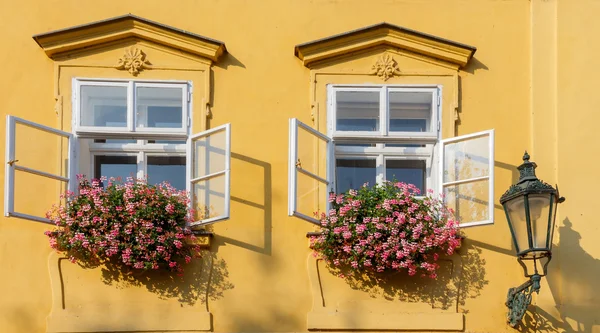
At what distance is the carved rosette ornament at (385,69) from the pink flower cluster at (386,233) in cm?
91

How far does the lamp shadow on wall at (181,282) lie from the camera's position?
9.45m

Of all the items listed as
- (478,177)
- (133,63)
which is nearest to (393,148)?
(478,177)

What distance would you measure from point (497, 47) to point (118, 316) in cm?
346

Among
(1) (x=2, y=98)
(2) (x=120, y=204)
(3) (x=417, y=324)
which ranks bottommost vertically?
(3) (x=417, y=324)

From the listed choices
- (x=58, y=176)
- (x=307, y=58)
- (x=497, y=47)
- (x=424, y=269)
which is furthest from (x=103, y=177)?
(x=497, y=47)

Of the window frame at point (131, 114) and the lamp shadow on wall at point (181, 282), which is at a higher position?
the window frame at point (131, 114)

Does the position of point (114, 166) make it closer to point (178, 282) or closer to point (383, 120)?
point (178, 282)

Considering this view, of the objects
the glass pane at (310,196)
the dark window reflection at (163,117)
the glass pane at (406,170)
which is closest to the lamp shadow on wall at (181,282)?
the glass pane at (310,196)

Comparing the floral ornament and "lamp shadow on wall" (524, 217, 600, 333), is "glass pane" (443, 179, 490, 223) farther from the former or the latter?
the floral ornament

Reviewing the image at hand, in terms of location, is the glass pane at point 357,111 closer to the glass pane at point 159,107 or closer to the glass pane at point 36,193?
the glass pane at point 159,107

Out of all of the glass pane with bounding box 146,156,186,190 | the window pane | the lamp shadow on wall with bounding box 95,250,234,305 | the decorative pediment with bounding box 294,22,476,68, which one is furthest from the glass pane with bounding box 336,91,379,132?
the lamp shadow on wall with bounding box 95,250,234,305

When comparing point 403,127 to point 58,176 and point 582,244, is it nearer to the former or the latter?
point 582,244

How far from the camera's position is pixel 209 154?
960 cm

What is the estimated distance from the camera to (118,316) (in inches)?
368
